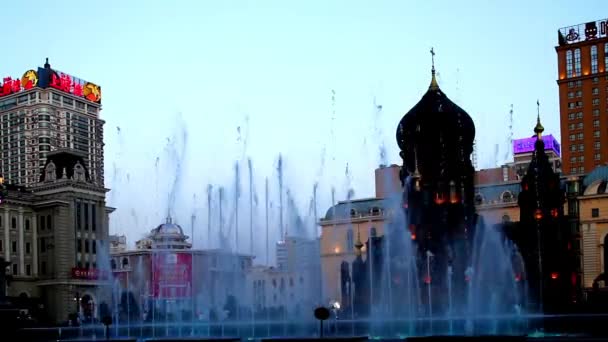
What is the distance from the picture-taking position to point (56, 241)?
254ft

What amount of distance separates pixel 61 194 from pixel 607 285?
152 feet

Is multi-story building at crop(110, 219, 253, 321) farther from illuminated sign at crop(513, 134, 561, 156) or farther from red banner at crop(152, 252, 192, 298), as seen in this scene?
illuminated sign at crop(513, 134, 561, 156)

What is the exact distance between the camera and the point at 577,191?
8244 centimetres

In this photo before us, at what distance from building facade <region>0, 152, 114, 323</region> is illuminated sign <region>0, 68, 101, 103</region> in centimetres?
6199

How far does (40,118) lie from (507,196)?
85570 millimetres

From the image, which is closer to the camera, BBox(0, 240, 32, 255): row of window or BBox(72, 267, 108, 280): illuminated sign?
BBox(0, 240, 32, 255): row of window

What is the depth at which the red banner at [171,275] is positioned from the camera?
109 m

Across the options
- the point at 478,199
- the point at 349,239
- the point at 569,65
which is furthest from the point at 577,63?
the point at 349,239

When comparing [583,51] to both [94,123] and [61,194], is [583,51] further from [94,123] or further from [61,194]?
[94,123]

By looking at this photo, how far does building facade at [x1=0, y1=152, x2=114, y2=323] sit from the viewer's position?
251 feet

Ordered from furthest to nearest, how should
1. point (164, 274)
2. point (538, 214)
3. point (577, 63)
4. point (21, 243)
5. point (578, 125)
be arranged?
1. point (577, 63)
2. point (578, 125)
3. point (164, 274)
4. point (21, 243)
5. point (538, 214)

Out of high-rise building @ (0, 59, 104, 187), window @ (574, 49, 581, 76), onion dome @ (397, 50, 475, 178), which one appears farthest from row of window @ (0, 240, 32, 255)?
window @ (574, 49, 581, 76)

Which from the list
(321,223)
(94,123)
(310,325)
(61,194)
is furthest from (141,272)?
(310,325)

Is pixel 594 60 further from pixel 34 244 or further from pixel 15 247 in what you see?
pixel 15 247
